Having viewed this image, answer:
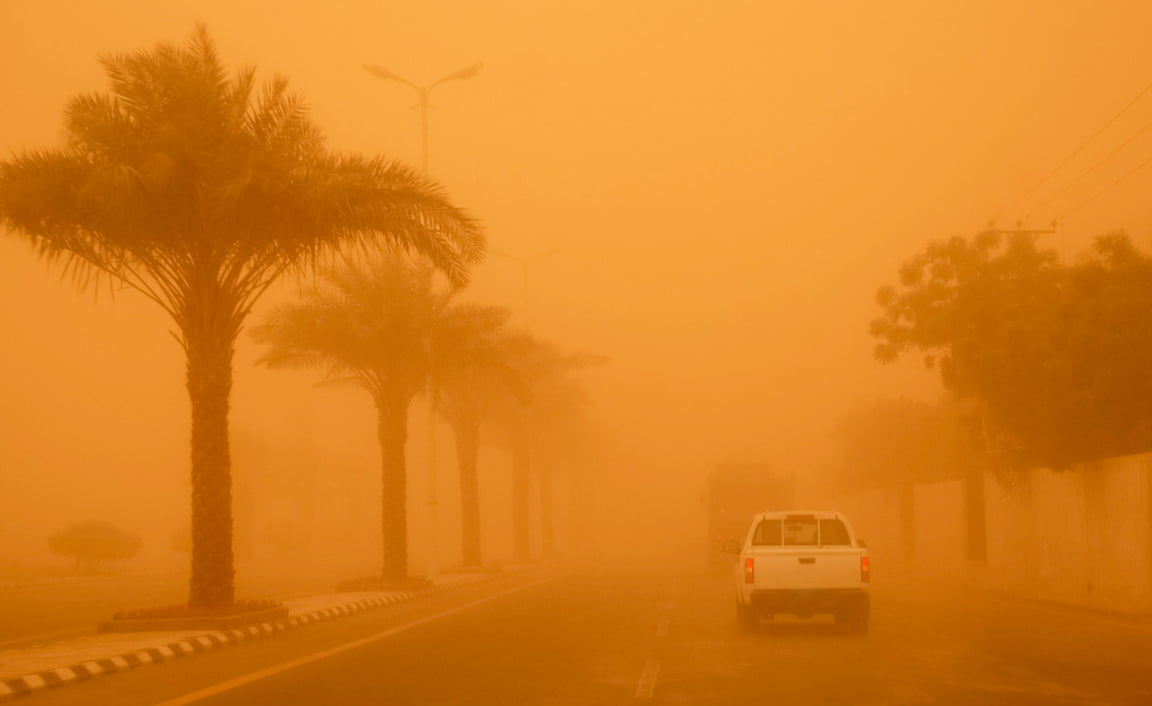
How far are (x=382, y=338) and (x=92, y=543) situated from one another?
27.7 m

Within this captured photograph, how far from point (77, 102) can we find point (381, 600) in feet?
41.2

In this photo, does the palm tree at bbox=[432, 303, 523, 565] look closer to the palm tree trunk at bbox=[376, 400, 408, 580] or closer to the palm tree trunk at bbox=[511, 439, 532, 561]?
the palm tree trunk at bbox=[376, 400, 408, 580]

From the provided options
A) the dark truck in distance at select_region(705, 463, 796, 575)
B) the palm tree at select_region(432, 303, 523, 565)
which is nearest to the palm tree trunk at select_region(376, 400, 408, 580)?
the palm tree at select_region(432, 303, 523, 565)

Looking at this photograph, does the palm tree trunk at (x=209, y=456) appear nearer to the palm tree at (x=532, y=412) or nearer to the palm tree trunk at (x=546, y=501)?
the palm tree at (x=532, y=412)

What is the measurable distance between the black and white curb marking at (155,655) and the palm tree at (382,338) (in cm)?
799

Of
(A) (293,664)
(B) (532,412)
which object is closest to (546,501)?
(B) (532,412)

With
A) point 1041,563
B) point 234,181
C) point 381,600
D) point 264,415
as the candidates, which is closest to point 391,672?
point 234,181

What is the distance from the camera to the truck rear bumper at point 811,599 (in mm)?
19078

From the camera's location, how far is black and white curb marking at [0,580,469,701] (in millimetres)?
13555

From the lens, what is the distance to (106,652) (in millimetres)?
16625

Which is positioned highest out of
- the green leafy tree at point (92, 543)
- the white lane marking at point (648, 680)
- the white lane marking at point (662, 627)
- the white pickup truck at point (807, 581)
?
the white pickup truck at point (807, 581)

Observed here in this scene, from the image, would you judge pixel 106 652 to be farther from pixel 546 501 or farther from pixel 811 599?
pixel 546 501

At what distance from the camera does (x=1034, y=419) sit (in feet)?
93.7

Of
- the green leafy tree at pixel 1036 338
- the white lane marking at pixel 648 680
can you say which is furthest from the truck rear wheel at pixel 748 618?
the green leafy tree at pixel 1036 338
